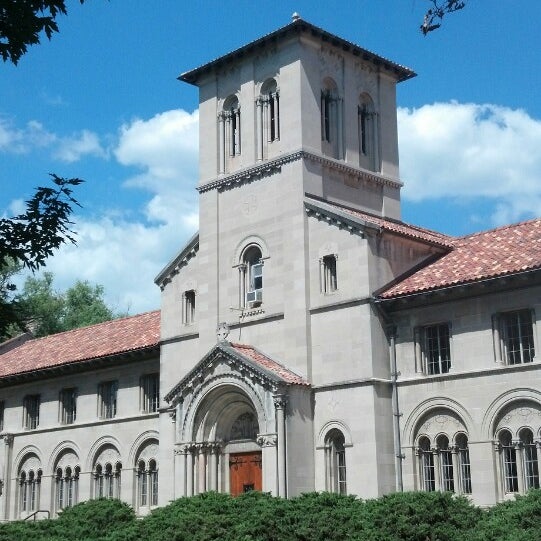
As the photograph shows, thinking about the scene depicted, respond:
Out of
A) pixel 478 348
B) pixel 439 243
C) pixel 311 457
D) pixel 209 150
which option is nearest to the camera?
pixel 478 348

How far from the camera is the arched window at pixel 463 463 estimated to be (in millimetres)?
30328

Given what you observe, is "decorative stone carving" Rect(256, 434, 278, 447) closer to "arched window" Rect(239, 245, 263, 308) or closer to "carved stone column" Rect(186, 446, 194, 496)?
"carved stone column" Rect(186, 446, 194, 496)

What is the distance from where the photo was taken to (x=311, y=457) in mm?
32781

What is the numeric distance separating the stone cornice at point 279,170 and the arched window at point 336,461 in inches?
394

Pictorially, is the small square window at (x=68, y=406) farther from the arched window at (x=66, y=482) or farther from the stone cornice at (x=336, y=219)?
the stone cornice at (x=336, y=219)

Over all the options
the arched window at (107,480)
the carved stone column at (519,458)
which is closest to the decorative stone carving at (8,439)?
the arched window at (107,480)

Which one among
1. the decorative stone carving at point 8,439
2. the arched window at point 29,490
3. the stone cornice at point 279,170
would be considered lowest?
the arched window at point 29,490

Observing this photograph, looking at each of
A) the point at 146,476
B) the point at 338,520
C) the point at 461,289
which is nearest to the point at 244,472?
the point at 146,476

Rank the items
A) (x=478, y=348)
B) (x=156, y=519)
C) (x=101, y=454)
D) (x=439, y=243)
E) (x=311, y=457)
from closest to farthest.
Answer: (x=156, y=519) → (x=478, y=348) → (x=311, y=457) → (x=439, y=243) → (x=101, y=454)

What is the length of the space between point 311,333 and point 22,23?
→ 792 inches

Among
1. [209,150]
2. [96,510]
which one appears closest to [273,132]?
[209,150]

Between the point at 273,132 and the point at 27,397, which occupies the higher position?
the point at 273,132

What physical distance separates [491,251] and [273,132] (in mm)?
9727

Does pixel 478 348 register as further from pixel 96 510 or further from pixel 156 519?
pixel 96 510
